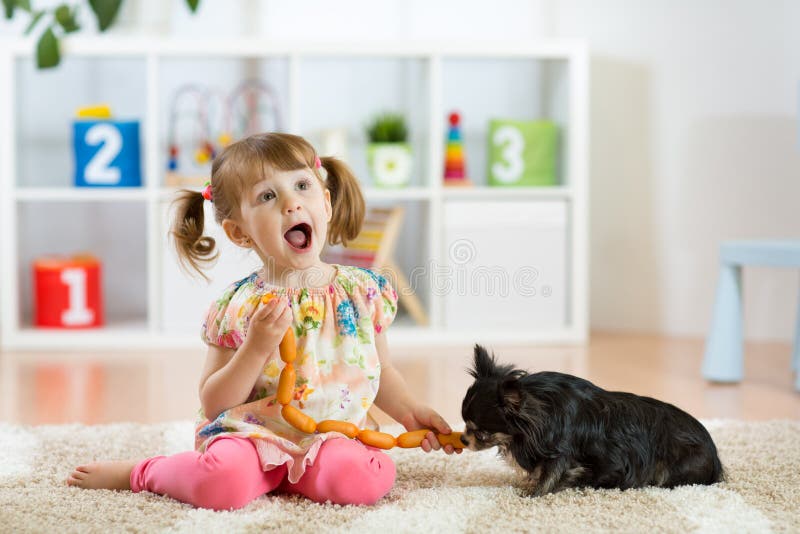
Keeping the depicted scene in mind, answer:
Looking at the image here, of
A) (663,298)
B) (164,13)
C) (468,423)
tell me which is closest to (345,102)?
(164,13)

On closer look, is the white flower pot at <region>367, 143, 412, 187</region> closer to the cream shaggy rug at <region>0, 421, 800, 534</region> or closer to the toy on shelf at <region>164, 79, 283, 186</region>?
the toy on shelf at <region>164, 79, 283, 186</region>

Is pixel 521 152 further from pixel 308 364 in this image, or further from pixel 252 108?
pixel 308 364

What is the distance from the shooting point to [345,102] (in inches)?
117

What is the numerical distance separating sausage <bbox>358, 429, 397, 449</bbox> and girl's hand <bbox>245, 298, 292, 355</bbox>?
18 cm

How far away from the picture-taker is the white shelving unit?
8.58 ft

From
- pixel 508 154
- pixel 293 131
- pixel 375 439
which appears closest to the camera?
pixel 375 439

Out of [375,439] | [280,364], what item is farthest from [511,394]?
[280,364]

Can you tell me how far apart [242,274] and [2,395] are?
781 millimetres

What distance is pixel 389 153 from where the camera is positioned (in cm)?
270

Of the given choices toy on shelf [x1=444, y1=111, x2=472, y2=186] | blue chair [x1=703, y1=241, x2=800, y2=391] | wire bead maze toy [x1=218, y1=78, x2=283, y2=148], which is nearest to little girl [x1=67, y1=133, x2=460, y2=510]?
blue chair [x1=703, y1=241, x2=800, y2=391]

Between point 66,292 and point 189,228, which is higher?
point 189,228

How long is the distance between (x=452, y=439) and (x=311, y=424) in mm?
182

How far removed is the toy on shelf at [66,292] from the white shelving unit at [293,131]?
0.06 metres

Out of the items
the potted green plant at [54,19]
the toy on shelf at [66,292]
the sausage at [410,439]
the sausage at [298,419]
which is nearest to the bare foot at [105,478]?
the sausage at [298,419]
